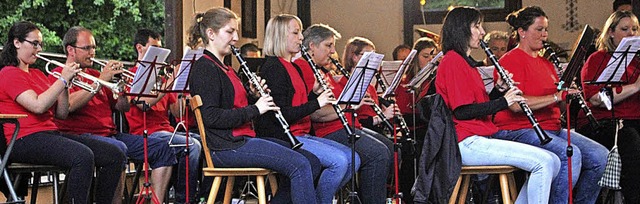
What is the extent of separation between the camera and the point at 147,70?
5.28 m

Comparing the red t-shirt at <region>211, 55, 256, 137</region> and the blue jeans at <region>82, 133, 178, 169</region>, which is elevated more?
the red t-shirt at <region>211, 55, 256, 137</region>

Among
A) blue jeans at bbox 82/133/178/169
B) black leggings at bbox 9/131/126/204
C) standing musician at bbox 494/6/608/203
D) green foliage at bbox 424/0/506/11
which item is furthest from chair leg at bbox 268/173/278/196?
green foliage at bbox 424/0/506/11

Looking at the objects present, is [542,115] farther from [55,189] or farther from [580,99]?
[55,189]

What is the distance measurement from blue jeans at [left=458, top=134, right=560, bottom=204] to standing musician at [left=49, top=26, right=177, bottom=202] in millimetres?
1936

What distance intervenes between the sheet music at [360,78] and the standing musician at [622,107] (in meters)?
1.34

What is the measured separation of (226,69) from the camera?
4.95 metres

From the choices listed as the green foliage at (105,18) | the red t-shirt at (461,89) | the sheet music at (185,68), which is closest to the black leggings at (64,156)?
the sheet music at (185,68)

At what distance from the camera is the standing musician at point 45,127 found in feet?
17.1

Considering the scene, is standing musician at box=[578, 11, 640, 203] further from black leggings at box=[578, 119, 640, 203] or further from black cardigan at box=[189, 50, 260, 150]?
black cardigan at box=[189, 50, 260, 150]

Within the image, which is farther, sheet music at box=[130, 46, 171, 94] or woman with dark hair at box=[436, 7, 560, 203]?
sheet music at box=[130, 46, 171, 94]

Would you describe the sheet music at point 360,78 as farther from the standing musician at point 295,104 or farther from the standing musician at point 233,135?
the standing musician at point 233,135

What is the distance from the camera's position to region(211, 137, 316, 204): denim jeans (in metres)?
4.77

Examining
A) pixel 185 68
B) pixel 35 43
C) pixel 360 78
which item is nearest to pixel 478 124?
pixel 360 78

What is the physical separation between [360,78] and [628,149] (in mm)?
1587
